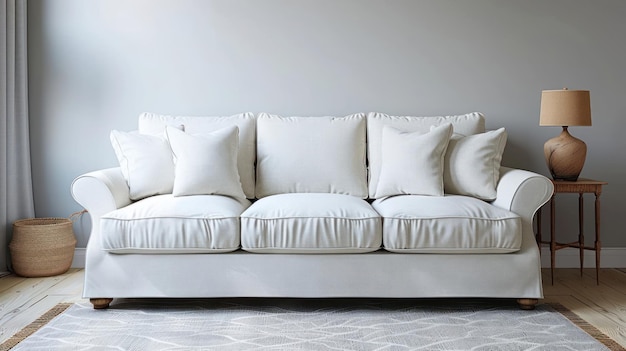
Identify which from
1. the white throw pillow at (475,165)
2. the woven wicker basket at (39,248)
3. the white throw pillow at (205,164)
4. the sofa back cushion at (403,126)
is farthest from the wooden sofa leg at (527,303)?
the woven wicker basket at (39,248)

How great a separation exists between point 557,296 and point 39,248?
9.61ft

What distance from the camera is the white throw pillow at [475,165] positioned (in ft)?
11.3

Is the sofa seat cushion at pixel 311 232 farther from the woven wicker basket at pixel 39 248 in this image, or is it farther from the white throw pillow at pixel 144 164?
the woven wicker basket at pixel 39 248

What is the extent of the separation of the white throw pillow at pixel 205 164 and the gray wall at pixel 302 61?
28.1 inches

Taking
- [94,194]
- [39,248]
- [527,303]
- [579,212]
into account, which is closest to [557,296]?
[527,303]

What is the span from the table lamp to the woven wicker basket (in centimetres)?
291

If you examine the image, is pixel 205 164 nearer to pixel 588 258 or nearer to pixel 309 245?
pixel 309 245

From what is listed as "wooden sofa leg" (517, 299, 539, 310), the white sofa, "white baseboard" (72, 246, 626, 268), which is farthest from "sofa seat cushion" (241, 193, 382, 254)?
"white baseboard" (72, 246, 626, 268)

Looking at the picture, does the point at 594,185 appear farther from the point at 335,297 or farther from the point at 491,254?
the point at 335,297

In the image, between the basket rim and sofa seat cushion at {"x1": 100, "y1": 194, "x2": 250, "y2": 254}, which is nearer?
sofa seat cushion at {"x1": 100, "y1": 194, "x2": 250, "y2": 254}

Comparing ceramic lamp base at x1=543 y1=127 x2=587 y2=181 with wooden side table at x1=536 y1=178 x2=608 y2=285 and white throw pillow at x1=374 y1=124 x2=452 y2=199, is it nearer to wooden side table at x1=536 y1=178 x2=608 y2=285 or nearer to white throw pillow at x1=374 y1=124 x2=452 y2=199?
wooden side table at x1=536 y1=178 x2=608 y2=285

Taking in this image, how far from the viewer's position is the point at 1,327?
288cm

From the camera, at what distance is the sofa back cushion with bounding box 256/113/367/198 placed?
3.68 metres

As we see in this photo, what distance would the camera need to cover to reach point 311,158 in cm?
370
